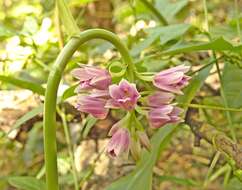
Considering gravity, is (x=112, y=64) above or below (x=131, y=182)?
above

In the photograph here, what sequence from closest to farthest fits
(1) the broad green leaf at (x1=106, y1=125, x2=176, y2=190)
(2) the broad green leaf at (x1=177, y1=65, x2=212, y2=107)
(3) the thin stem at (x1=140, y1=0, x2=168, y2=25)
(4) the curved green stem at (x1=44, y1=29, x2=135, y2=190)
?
(4) the curved green stem at (x1=44, y1=29, x2=135, y2=190) → (1) the broad green leaf at (x1=106, y1=125, x2=176, y2=190) → (2) the broad green leaf at (x1=177, y1=65, x2=212, y2=107) → (3) the thin stem at (x1=140, y1=0, x2=168, y2=25)

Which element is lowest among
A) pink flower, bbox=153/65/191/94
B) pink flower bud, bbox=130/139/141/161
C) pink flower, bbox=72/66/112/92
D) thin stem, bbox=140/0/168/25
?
pink flower bud, bbox=130/139/141/161

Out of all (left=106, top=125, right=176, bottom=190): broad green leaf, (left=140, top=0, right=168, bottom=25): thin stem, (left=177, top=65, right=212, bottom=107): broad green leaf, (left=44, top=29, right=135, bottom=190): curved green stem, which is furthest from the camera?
(left=140, top=0, right=168, bottom=25): thin stem

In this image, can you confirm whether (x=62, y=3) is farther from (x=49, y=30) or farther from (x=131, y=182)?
(x=49, y=30)

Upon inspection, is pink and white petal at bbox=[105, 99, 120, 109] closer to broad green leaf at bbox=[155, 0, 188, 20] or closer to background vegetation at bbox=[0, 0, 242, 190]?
background vegetation at bbox=[0, 0, 242, 190]

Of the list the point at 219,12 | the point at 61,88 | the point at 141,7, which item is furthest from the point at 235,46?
the point at 219,12

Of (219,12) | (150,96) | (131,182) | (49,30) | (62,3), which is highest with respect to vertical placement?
(219,12)

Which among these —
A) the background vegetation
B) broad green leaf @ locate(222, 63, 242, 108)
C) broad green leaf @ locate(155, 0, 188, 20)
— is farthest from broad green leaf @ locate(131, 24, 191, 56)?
broad green leaf @ locate(155, 0, 188, 20)
